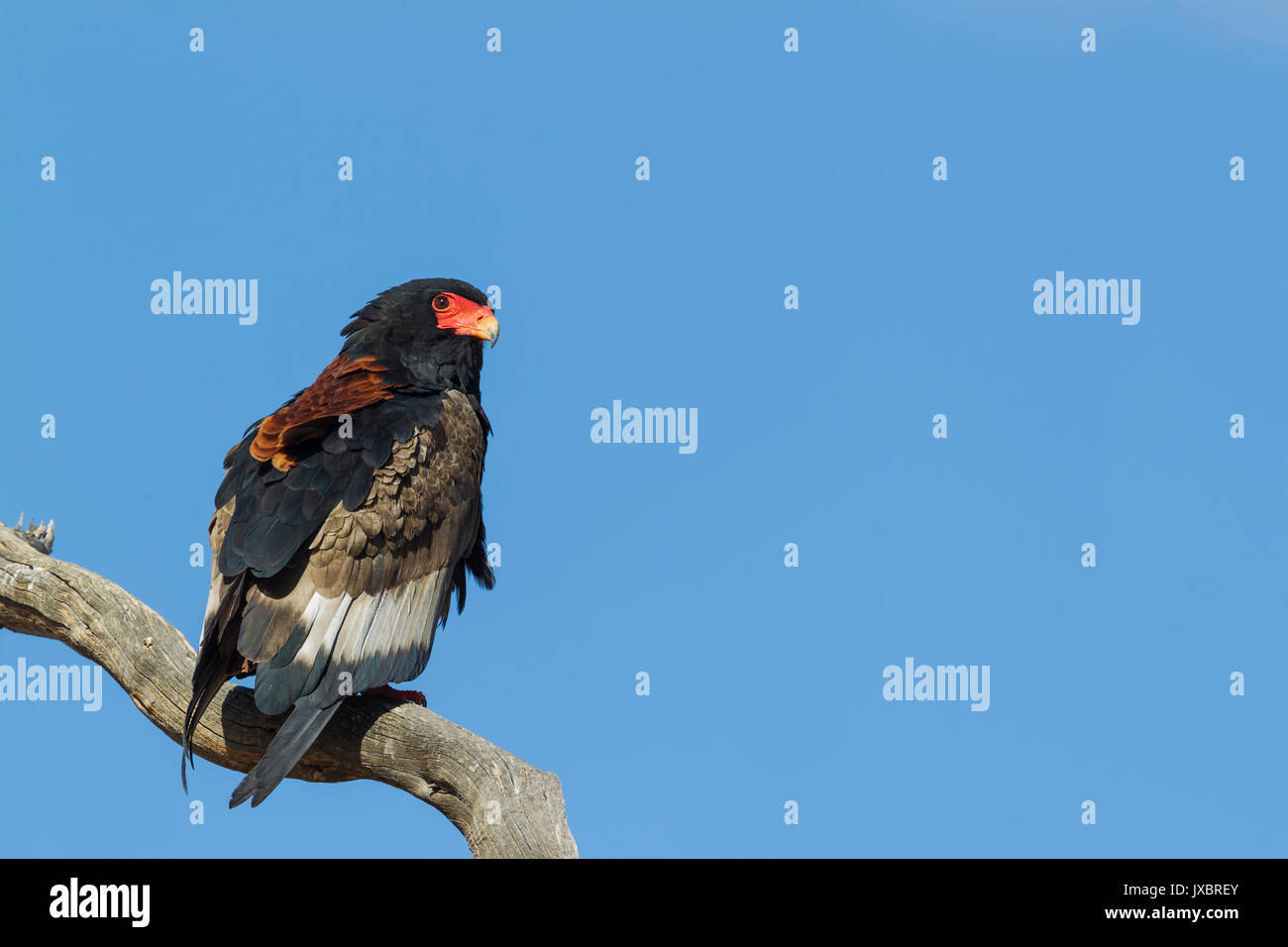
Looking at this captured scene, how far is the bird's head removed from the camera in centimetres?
817

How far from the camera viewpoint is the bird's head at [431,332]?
26.8 feet

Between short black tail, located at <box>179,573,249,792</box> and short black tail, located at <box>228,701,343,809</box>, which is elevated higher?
short black tail, located at <box>179,573,249,792</box>

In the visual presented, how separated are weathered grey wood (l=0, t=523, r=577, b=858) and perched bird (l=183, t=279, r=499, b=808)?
0.87 feet

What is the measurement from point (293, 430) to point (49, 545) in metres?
2.70

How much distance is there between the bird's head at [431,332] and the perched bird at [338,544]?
0.29 ft

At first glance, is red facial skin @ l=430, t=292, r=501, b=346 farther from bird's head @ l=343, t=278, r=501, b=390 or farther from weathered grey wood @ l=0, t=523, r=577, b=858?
weathered grey wood @ l=0, t=523, r=577, b=858

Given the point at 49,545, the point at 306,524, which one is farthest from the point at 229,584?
the point at 49,545

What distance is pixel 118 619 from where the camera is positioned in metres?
7.32

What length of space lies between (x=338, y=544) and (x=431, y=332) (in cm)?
215

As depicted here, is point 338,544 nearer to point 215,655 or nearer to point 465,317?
point 215,655

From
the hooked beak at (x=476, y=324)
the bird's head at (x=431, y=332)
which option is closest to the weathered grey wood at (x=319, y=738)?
the bird's head at (x=431, y=332)

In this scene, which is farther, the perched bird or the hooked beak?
the hooked beak

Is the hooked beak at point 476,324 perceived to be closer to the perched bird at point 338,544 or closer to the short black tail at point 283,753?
the perched bird at point 338,544

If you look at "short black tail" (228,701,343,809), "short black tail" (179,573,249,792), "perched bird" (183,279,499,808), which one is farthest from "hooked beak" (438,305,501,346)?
"short black tail" (228,701,343,809)
